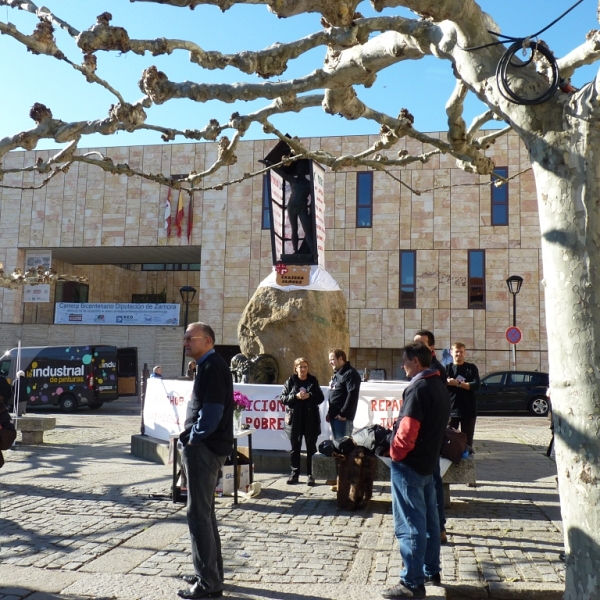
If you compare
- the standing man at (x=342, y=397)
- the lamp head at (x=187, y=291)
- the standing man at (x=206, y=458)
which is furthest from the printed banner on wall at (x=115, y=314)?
the standing man at (x=206, y=458)

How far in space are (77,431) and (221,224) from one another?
19.2 meters

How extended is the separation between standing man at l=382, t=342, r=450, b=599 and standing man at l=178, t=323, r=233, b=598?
3.92 feet

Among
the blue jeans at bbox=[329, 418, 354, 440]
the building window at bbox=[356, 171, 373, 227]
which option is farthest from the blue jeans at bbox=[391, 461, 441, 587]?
the building window at bbox=[356, 171, 373, 227]

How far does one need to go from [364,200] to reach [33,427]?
2244cm

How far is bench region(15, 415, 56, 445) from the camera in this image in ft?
42.3

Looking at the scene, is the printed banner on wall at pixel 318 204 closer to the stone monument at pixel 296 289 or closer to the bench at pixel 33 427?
the stone monument at pixel 296 289

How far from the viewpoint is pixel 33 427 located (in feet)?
42.3

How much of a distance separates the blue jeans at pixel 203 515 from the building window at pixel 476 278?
27.8m

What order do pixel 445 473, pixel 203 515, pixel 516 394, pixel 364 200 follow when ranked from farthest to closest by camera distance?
pixel 364 200, pixel 516 394, pixel 445 473, pixel 203 515

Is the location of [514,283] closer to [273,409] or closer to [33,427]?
[273,409]

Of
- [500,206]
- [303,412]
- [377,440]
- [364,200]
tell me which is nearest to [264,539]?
[377,440]

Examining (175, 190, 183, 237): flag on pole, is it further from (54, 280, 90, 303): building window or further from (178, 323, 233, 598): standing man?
(178, 323, 233, 598): standing man

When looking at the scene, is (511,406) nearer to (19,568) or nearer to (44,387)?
(44,387)

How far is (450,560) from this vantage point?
5480 millimetres
